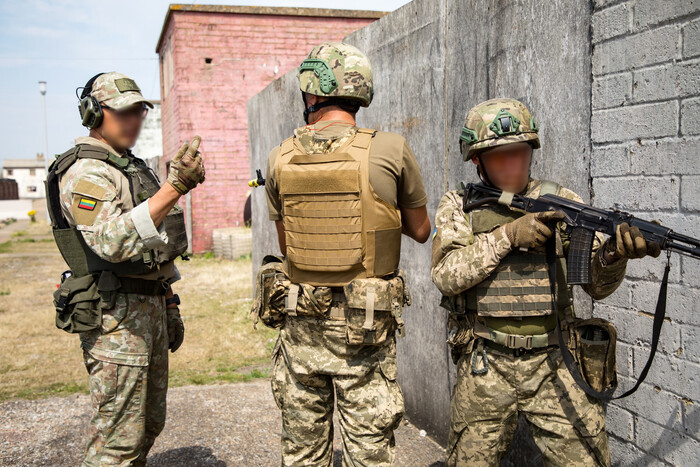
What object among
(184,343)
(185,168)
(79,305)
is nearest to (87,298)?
(79,305)

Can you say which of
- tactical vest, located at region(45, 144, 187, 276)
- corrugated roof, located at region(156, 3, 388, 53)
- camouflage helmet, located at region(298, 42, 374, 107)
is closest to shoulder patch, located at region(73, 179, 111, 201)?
tactical vest, located at region(45, 144, 187, 276)

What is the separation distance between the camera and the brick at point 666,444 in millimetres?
2379

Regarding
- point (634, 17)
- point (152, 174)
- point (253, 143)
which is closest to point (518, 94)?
point (634, 17)

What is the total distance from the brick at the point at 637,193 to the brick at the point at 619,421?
37.1 inches

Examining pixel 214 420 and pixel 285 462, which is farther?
pixel 214 420

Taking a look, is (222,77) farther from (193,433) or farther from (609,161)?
(609,161)

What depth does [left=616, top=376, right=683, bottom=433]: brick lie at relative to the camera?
2.45 meters

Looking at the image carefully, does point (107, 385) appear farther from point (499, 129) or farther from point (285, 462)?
point (499, 129)

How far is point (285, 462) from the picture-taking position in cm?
266

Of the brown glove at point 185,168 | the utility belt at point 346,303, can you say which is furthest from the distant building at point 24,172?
the utility belt at point 346,303

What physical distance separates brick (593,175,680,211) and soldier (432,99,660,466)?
32cm

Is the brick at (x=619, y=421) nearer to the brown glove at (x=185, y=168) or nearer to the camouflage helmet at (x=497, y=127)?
the camouflage helmet at (x=497, y=127)

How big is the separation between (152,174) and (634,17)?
2.44m

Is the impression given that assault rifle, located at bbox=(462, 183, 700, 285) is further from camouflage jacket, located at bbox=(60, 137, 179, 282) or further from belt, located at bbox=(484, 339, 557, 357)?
camouflage jacket, located at bbox=(60, 137, 179, 282)
